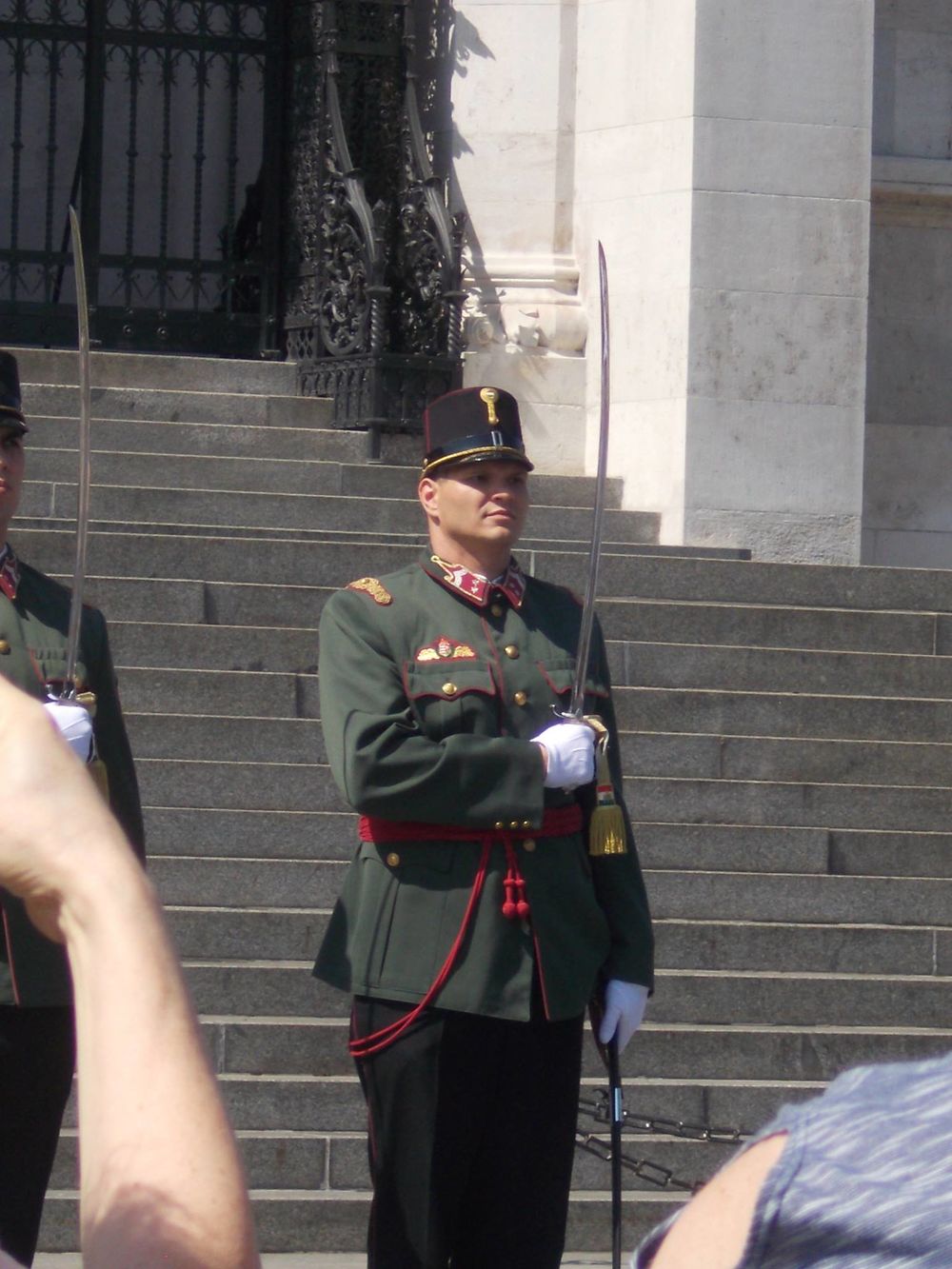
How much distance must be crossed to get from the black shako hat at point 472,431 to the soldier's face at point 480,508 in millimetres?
20

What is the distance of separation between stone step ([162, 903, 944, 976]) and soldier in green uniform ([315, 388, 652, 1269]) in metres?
2.31

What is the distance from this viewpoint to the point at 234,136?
12.3 metres

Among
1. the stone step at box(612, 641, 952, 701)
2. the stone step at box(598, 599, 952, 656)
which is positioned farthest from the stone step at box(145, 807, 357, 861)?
the stone step at box(598, 599, 952, 656)

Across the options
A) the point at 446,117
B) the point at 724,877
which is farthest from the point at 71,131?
the point at 724,877

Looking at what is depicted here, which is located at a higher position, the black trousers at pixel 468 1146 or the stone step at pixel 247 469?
the stone step at pixel 247 469

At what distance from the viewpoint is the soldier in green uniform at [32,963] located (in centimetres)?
387

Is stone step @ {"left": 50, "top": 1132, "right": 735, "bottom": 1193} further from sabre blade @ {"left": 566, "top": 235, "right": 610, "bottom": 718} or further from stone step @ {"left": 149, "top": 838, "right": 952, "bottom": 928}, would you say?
sabre blade @ {"left": 566, "top": 235, "right": 610, "bottom": 718}

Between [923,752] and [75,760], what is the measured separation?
7.02 metres

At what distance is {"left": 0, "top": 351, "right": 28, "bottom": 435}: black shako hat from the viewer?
4254 mm

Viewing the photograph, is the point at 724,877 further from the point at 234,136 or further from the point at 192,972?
the point at 234,136

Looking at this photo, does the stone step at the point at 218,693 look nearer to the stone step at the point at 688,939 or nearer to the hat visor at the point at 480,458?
the stone step at the point at 688,939

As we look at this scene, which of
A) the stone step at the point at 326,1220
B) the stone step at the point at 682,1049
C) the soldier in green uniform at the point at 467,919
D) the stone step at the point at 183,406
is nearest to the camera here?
the soldier in green uniform at the point at 467,919

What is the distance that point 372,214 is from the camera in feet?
34.9

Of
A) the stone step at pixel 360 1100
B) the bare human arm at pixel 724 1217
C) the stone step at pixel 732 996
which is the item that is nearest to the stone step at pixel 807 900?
the stone step at pixel 732 996
